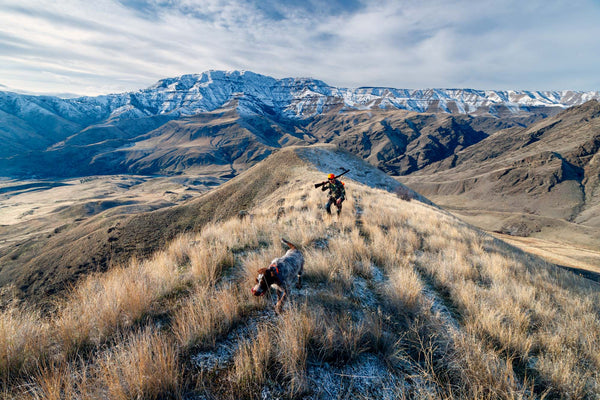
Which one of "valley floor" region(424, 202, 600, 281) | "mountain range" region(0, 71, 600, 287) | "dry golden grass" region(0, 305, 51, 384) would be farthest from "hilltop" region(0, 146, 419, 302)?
"valley floor" region(424, 202, 600, 281)

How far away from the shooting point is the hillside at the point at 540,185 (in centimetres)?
6266

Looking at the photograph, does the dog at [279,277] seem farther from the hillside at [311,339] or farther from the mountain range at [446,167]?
the mountain range at [446,167]

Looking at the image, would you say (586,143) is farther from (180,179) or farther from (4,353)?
(180,179)

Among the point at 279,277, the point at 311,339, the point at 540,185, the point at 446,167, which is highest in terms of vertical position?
the point at 446,167

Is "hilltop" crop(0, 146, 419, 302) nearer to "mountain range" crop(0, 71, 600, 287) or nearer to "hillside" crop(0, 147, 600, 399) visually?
"mountain range" crop(0, 71, 600, 287)

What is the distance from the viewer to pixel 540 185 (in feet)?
305

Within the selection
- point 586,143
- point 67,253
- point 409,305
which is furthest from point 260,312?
point 586,143

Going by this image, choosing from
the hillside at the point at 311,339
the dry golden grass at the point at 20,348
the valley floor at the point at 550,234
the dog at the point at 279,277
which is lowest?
the valley floor at the point at 550,234

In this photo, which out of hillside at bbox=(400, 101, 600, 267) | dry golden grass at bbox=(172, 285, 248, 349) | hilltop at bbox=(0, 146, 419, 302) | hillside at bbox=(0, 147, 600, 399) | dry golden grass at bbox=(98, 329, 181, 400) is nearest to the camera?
dry golden grass at bbox=(98, 329, 181, 400)

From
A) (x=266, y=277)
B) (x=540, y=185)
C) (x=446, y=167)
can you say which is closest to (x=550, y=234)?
(x=540, y=185)

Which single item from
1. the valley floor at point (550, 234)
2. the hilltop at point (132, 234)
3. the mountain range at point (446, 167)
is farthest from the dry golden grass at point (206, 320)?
the valley floor at point (550, 234)

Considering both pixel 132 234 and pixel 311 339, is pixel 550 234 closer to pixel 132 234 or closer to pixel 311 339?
pixel 311 339

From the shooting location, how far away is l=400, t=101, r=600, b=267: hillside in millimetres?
62656

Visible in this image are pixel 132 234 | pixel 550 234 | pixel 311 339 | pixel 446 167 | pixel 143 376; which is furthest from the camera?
pixel 446 167
